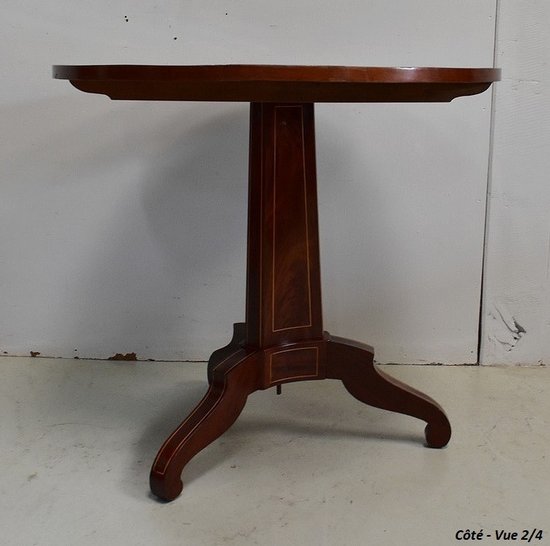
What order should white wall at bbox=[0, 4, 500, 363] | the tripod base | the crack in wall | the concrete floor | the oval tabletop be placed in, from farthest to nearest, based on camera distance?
the crack in wall
white wall at bbox=[0, 4, 500, 363]
the tripod base
the concrete floor
the oval tabletop

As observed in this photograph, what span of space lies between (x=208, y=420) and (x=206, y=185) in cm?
87

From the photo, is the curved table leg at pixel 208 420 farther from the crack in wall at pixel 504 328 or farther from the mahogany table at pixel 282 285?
the crack in wall at pixel 504 328

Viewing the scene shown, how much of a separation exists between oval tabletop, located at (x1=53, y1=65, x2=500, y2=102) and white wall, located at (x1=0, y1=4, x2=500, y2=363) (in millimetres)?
700

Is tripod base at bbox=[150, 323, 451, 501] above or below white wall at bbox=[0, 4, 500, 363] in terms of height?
below

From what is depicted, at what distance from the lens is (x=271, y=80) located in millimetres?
1396

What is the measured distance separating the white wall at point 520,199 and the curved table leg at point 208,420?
0.96 metres

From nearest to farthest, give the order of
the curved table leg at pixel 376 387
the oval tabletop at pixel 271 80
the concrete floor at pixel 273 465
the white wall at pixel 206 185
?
the oval tabletop at pixel 271 80, the concrete floor at pixel 273 465, the curved table leg at pixel 376 387, the white wall at pixel 206 185

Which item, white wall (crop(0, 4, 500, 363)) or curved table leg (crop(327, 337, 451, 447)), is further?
white wall (crop(0, 4, 500, 363))

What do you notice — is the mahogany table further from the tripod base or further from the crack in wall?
the crack in wall

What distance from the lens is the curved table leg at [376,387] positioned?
6.39 ft

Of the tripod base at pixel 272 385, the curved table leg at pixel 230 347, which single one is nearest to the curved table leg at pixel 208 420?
the tripod base at pixel 272 385

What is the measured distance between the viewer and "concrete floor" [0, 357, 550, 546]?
63.7 inches

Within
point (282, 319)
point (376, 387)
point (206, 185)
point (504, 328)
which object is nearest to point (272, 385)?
point (282, 319)

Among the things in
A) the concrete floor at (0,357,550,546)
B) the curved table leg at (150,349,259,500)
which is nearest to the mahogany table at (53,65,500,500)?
the curved table leg at (150,349,259,500)
